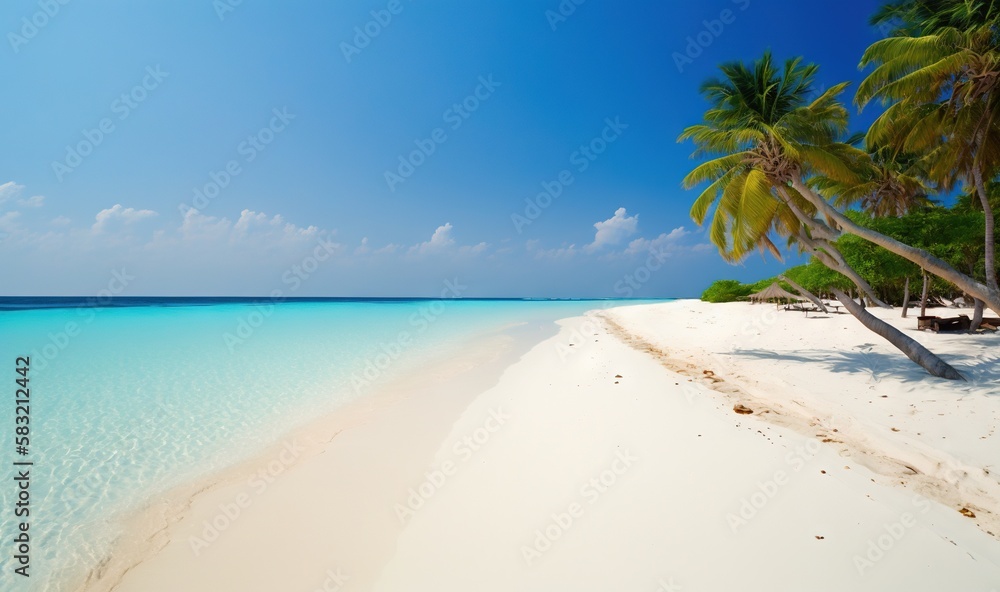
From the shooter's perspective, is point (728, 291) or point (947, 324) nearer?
point (947, 324)

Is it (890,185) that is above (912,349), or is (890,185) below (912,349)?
above

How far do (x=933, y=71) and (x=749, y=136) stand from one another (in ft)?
11.5

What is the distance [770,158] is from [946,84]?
4.52 metres

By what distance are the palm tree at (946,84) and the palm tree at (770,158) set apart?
123cm

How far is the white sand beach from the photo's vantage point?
9.16 ft

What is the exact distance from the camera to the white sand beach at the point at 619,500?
2791mm

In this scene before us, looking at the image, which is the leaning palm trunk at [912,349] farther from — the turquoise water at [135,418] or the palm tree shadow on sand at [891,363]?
the turquoise water at [135,418]

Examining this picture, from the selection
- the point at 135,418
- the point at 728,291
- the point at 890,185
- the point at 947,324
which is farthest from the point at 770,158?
the point at 728,291

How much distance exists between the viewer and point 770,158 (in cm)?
995

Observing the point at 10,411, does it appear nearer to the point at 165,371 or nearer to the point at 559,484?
the point at 165,371

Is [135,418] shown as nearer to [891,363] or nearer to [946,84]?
[891,363]

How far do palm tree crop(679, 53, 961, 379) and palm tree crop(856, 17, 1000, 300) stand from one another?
48.6 inches

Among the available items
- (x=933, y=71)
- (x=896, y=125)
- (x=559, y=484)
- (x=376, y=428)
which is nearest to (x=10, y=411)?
(x=376, y=428)

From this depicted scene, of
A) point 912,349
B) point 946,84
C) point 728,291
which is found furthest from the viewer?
point 728,291
